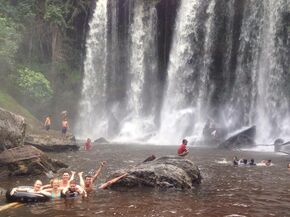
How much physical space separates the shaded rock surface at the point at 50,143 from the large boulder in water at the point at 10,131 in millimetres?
4987

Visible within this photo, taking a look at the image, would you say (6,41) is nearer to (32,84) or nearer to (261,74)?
(32,84)

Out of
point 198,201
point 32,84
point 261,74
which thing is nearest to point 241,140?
point 261,74

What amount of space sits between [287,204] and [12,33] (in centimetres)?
3223

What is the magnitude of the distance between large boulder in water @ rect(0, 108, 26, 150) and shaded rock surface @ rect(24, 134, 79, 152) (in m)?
4.99

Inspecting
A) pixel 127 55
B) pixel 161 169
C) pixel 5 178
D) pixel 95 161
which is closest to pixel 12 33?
pixel 127 55

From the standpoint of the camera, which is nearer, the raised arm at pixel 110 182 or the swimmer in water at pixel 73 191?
the swimmer in water at pixel 73 191

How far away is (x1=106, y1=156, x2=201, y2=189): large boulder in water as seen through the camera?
50.8 ft

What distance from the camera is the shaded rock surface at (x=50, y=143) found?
27.0 metres

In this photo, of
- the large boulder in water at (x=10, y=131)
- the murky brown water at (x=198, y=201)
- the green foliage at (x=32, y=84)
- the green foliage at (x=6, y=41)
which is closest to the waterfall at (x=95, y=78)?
the green foliage at (x=32, y=84)

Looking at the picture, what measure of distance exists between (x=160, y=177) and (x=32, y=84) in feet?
85.9

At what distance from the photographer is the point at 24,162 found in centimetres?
1812

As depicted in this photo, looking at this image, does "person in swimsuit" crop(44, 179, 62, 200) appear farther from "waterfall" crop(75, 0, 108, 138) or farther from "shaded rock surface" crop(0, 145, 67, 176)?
"waterfall" crop(75, 0, 108, 138)

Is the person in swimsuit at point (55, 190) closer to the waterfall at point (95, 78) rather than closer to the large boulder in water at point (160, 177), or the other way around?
the large boulder in water at point (160, 177)

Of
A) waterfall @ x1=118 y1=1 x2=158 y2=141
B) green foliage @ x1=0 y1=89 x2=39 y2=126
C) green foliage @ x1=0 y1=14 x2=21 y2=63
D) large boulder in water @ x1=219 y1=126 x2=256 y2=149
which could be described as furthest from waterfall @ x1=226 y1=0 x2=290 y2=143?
green foliage @ x1=0 y1=14 x2=21 y2=63
